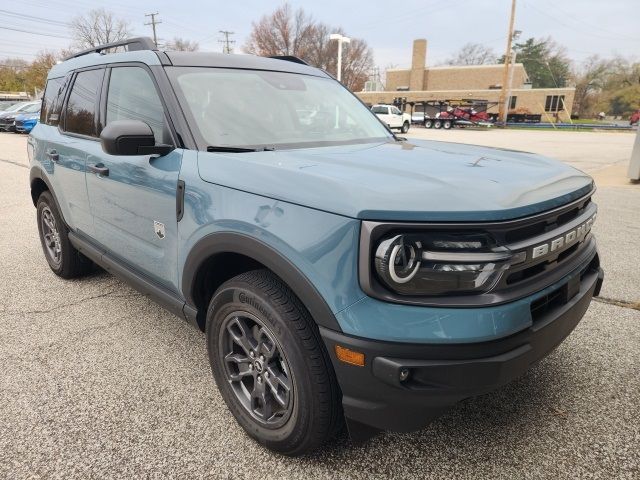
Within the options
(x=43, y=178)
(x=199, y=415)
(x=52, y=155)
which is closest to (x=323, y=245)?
(x=199, y=415)

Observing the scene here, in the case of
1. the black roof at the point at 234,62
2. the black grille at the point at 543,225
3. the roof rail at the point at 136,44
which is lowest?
the black grille at the point at 543,225

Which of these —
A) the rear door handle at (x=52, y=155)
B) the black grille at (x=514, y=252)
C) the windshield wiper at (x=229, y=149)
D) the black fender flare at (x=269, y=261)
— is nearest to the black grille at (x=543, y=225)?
the black grille at (x=514, y=252)

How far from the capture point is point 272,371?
2029 mm

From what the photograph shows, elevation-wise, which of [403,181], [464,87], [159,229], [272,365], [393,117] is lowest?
[272,365]

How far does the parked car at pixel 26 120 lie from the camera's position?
2153cm

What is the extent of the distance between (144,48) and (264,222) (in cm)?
192

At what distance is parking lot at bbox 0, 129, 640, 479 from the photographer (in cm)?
204

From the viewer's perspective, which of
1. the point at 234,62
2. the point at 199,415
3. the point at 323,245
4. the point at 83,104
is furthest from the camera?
the point at 83,104

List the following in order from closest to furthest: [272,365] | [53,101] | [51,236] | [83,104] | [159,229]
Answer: [272,365]
[159,229]
[83,104]
[53,101]
[51,236]

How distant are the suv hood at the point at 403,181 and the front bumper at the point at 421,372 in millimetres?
439

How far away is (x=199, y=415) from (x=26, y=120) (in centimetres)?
2418

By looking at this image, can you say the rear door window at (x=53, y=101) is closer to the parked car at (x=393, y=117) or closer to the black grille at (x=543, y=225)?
the black grille at (x=543, y=225)

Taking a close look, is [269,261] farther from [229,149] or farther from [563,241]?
[563,241]

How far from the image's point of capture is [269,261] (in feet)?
5.98
